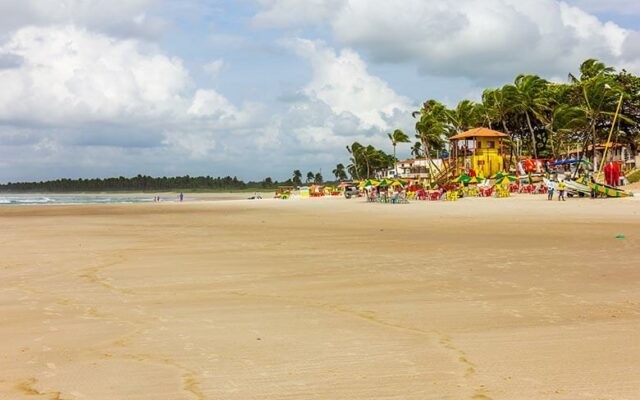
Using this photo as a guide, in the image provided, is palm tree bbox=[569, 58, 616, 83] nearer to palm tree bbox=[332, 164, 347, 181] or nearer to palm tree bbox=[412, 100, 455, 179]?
palm tree bbox=[412, 100, 455, 179]

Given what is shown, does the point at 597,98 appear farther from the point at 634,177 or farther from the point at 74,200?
the point at 74,200

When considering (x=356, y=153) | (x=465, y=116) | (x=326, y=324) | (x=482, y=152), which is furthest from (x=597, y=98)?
(x=356, y=153)

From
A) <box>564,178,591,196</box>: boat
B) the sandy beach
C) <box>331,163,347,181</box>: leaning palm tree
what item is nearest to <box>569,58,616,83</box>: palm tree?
<box>564,178,591,196</box>: boat

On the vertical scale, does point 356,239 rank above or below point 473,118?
below

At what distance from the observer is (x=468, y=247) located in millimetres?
12727

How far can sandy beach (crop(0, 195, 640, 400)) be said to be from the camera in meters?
4.16

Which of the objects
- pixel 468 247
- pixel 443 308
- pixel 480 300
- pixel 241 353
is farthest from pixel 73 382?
pixel 468 247

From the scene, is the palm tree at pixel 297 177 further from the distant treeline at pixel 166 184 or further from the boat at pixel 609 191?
the boat at pixel 609 191

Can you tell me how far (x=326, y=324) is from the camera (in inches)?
237

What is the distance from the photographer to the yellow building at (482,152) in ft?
187

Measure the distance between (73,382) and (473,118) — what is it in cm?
7050

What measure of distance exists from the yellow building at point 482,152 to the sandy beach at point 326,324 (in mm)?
45536

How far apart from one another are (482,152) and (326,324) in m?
54.0

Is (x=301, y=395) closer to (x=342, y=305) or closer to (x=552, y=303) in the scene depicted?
(x=342, y=305)
